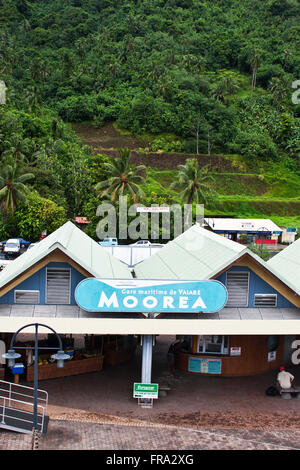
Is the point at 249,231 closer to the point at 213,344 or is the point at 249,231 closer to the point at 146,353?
the point at 213,344

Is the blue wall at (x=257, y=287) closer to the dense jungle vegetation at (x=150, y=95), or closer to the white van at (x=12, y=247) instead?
the white van at (x=12, y=247)

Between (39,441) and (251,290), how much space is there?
9.67 metres

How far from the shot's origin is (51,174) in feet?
214

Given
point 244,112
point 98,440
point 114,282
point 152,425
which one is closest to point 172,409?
point 152,425

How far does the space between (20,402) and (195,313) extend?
7.25 meters

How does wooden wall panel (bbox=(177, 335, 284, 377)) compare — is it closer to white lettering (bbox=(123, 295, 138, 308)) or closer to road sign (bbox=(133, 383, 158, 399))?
road sign (bbox=(133, 383, 158, 399))

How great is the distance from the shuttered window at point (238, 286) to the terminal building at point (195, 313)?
4 centimetres

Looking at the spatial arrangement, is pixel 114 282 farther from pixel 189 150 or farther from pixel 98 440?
pixel 189 150

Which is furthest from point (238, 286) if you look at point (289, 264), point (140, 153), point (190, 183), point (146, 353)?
point (140, 153)

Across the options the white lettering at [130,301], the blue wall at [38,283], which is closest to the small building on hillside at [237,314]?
the white lettering at [130,301]

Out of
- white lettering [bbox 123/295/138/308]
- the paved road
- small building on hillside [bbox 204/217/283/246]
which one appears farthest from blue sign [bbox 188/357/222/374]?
small building on hillside [bbox 204/217/283/246]

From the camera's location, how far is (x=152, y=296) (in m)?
18.7

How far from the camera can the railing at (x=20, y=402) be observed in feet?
56.2
